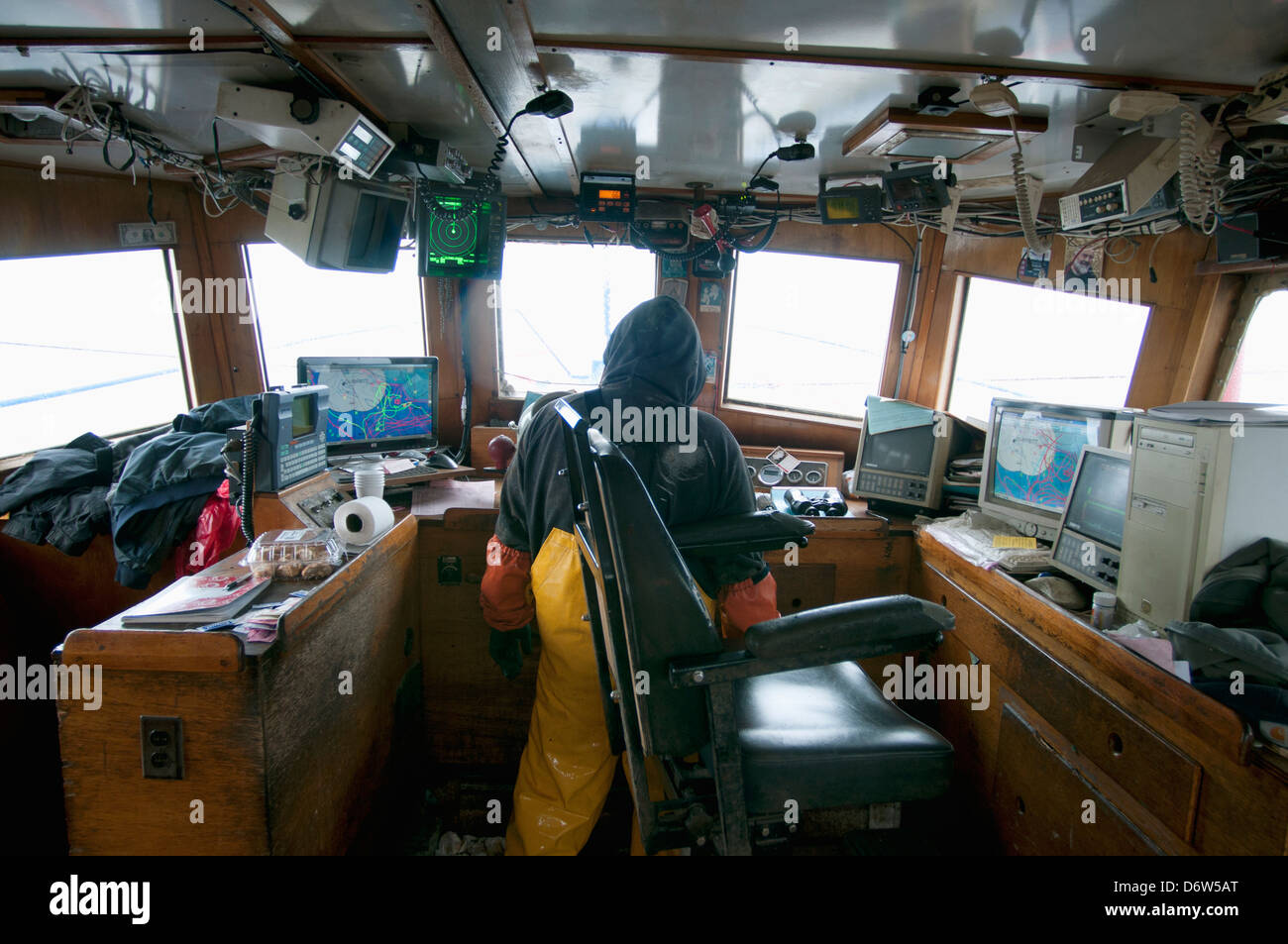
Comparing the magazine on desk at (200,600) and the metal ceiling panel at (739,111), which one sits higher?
the metal ceiling panel at (739,111)

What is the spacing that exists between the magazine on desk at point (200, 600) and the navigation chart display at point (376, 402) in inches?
50.6

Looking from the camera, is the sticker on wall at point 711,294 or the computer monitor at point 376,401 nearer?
the computer monitor at point 376,401

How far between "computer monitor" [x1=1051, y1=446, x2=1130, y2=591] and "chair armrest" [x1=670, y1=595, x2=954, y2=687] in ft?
2.77

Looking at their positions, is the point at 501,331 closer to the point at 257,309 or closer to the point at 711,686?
the point at 257,309

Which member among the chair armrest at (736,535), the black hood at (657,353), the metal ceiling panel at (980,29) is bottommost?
the chair armrest at (736,535)

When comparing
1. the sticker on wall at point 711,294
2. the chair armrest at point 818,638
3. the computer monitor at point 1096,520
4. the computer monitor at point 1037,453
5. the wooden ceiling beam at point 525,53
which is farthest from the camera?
the sticker on wall at point 711,294

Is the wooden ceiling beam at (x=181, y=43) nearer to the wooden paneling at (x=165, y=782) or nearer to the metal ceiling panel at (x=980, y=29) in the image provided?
the metal ceiling panel at (x=980, y=29)

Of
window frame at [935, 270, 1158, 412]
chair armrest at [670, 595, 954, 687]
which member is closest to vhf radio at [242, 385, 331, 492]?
chair armrest at [670, 595, 954, 687]

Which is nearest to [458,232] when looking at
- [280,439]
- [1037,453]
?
[280,439]

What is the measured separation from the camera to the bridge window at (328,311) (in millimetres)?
3643

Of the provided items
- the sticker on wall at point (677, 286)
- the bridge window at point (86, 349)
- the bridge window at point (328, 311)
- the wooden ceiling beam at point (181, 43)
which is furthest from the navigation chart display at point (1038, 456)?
the bridge window at point (86, 349)

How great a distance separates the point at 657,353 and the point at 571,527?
541 millimetres
